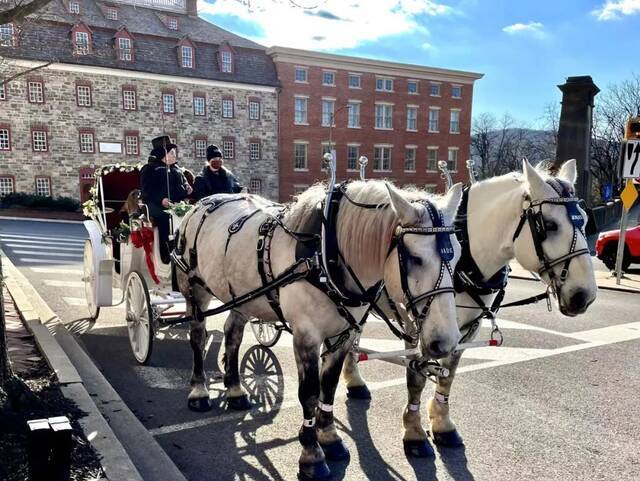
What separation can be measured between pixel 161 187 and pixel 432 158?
142 feet

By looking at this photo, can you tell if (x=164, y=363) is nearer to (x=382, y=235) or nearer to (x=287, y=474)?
(x=287, y=474)

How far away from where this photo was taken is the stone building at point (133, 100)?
110 ft

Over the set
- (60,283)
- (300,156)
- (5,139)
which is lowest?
(60,283)

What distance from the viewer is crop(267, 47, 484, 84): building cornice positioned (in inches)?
1591

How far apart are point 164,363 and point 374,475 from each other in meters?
3.32

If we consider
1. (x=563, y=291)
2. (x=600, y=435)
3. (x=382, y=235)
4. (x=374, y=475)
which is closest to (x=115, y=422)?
(x=374, y=475)

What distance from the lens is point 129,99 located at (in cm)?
3628

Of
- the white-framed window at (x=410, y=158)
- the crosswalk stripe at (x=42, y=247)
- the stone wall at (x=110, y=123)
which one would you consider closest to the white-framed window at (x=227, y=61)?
the stone wall at (x=110, y=123)

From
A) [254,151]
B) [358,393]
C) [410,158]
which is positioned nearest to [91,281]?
[358,393]

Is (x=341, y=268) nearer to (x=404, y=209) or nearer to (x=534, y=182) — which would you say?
(x=404, y=209)

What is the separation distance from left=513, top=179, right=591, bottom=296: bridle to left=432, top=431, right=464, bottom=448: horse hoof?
1.46 meters

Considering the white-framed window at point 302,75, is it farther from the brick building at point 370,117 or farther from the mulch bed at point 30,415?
the mulch bed at point 30,415

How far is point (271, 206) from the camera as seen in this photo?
188 inches

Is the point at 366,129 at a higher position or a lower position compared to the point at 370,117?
lower
